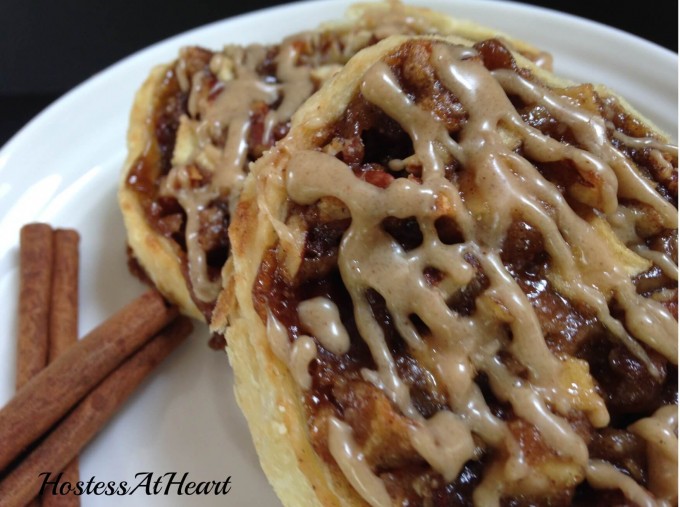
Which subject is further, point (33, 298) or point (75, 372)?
point (33, 298)

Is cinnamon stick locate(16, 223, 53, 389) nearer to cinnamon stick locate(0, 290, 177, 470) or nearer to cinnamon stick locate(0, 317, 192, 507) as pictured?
cinnamon stick locate(0, 290, 177, 470)

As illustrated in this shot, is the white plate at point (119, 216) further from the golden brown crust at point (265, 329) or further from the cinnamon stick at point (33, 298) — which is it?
the golden brown crust at point (265, 329)

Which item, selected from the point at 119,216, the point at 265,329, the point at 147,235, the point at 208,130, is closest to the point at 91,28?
the point at 119,216

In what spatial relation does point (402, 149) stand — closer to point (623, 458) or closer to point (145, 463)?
point (623, 458)

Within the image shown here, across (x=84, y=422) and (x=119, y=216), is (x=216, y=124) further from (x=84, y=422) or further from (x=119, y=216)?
(x=84, y=422)

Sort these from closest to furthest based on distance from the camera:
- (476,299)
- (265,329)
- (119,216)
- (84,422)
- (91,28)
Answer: (476,299), (265,329), (84,422), (119,216), (91,28)

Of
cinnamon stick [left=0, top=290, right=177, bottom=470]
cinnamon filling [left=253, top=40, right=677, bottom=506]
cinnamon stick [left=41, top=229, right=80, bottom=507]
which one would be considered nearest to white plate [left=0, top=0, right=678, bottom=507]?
cinnamon stick [left=41, top=229, right=80, bottom=507]
